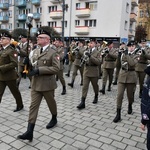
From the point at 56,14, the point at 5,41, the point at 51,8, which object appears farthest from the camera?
the point at 51,8

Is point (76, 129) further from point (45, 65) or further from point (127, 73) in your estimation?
point (127, 73)

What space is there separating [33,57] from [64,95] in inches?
136

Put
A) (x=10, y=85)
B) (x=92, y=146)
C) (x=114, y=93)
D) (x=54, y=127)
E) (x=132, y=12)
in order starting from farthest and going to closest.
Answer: (x=132, y=12)
(x=114, y=93)
(x=10, y=85)
(x=54, y=127)
(x=92, y=146)

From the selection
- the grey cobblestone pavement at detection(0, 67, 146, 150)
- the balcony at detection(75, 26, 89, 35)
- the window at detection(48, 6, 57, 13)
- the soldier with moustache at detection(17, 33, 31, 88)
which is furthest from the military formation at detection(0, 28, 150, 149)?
the window at detection(48, 6, 57, 13)

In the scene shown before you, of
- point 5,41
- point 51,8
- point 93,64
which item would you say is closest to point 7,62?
point 5,41

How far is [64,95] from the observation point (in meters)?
7.52

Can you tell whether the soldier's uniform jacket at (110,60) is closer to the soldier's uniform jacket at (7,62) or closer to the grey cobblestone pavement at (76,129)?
the grey cobblestone pavement at (76,129)

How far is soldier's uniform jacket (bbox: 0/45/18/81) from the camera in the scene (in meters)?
4.98

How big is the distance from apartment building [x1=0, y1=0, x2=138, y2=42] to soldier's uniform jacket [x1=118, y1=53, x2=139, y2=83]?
21.4 metres

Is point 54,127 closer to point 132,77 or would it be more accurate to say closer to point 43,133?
point 43,133

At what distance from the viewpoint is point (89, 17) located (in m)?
31.9

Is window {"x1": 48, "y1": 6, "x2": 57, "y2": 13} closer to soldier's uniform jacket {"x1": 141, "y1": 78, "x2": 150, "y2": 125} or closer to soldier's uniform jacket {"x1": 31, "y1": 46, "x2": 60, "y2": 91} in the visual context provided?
soldier's uniform jacket {"x1": 31, "y1": 46, "x2": 60, "y2": 91}

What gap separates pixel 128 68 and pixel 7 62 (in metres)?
2.98

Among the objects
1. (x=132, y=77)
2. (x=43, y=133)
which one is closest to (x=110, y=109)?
(x=132, y=77)
